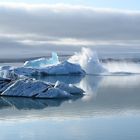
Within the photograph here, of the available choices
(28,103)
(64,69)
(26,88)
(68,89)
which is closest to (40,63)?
(64,69)

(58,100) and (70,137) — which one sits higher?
(58,100)

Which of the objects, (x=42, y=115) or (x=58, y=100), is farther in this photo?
(x=58, y=100)

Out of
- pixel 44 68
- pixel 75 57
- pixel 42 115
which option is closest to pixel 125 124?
pixel 42 115

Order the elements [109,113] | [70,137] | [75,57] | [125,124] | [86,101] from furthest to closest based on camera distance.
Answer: [75,57]
[86,101]
[109,113]
[125,124]
[70,137]

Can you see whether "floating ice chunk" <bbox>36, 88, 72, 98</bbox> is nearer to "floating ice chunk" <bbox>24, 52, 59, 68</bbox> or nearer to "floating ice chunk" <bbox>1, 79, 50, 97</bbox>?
"floating ice chunk" <bbox>1, 79, 50, 97</bbox>

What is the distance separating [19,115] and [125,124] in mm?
2956

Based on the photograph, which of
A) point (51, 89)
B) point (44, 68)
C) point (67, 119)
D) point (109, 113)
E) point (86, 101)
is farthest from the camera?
point (44, 68)

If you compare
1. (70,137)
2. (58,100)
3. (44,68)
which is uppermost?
(44,68)

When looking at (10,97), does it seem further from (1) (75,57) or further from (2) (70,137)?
(1) (75,57)

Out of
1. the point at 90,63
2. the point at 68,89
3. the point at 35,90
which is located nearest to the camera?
the point at 35,90

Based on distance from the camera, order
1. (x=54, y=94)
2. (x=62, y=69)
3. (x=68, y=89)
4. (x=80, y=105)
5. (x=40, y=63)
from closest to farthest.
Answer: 1. (x=80, y=105)
2. (x=54, y=94)
3. (x=68, y=89)
4. (x=62, y=69)
5. (x=40, y=63)

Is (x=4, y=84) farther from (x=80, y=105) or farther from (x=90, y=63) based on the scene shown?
(x=90, y=63)

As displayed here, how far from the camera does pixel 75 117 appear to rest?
11.5 metres

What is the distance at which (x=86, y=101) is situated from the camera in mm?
14461
